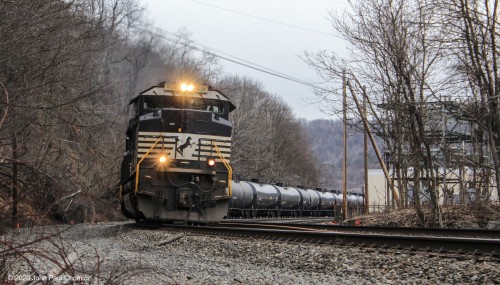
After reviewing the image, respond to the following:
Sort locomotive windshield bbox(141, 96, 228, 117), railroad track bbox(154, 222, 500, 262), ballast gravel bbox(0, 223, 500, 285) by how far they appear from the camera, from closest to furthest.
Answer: ballast gravel bbox(0, 223, 500, 285)
railroad track bbox(154, 222, 500, 262)
locomotive windshield bbox(141, 96, 228, 117)

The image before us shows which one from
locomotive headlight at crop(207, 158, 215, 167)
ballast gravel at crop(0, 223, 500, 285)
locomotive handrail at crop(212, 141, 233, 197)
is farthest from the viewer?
locomotive handrail at crop(212, 141, 233, 197)

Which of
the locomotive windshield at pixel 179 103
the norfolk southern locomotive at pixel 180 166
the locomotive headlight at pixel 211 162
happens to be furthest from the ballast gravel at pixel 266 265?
the locomotive windshield at pixel 179 103

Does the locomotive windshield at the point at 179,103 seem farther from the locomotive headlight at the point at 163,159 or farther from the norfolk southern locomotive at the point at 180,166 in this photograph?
the locomotive headlight at the point at 163,159

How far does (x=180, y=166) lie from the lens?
12508 mm

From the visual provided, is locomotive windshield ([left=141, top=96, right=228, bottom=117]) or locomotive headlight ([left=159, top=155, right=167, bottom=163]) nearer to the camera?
locomotive headlight ([left=159, top=155, right=167, bottom=163])

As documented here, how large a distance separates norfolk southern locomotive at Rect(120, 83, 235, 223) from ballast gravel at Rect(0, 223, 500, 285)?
3.09 metres

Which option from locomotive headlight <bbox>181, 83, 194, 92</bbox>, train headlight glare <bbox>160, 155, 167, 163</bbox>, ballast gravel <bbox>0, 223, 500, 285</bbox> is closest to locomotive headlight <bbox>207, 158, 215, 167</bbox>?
train headlight glare <bbox>160, 155, 167, 163</bbox>

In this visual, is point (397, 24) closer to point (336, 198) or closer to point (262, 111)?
point (336, 198)

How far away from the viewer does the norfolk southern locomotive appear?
40.5 feet

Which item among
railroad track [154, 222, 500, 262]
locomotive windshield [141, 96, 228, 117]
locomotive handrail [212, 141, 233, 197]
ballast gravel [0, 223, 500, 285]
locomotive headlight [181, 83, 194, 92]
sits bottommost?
ballast gravel [0, 223, 500, 285]

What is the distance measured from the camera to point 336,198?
1555 inches

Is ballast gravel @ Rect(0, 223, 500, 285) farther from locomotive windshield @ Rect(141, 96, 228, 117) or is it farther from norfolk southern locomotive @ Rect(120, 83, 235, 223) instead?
locomotive windshield @ Rect(141, 96, 228, 117)

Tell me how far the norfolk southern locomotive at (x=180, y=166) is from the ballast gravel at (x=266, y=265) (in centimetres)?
309

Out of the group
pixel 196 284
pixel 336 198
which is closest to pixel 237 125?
pixel 336 198
